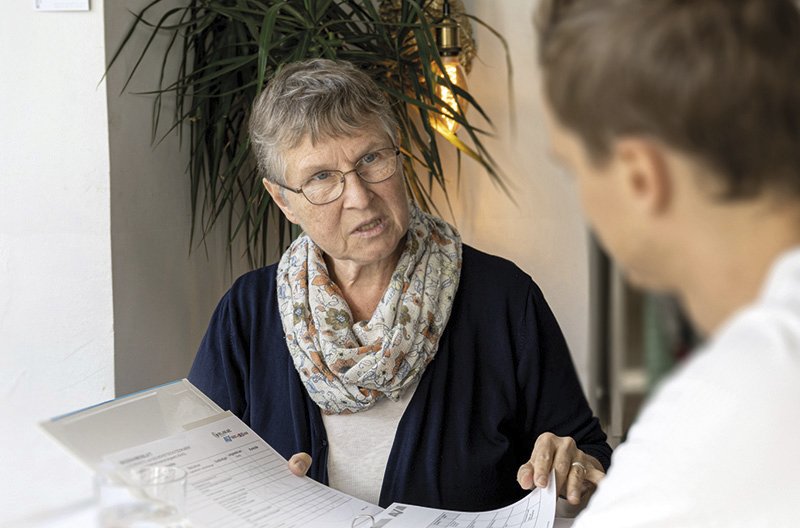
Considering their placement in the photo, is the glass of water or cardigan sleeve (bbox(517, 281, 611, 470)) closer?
the glass of water

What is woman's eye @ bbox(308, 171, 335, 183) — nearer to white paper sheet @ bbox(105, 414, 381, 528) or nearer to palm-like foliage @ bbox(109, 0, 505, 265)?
white paper sheet @ bbox(105, 414, 381, 528)

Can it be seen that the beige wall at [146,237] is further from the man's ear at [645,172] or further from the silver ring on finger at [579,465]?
the man's ear at [645,172]

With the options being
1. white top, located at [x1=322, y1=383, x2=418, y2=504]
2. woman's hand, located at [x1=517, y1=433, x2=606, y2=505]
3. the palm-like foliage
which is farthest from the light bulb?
woman's hand, located at [x1=517, y1=433, x2=606, y2=505]

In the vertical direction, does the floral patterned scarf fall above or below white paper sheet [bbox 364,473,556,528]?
above

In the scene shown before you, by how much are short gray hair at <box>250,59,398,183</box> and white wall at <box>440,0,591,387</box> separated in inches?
47.3

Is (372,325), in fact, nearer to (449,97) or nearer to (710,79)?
(449,97)

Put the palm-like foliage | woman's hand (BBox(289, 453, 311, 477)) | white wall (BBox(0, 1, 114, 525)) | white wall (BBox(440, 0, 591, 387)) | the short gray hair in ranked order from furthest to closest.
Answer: white wall (BBox(440, 0, 591, 387)) < the palm-like foliage < white wall (BBox(0, 1, 114, 525)) < the short gray hair < woman's hand (BBox(289, 453, 311, 477))

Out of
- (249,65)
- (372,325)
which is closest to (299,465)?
(372,325)

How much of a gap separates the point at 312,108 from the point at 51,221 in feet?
2.57

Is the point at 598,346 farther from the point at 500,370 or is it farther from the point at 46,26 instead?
the point at 46,26

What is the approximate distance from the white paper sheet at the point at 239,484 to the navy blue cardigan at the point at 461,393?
1.04 feet

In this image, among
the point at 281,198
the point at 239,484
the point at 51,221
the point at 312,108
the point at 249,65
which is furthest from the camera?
the point at 249,65

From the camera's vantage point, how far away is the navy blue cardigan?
5.29 ft

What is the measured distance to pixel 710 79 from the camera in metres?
0.53
